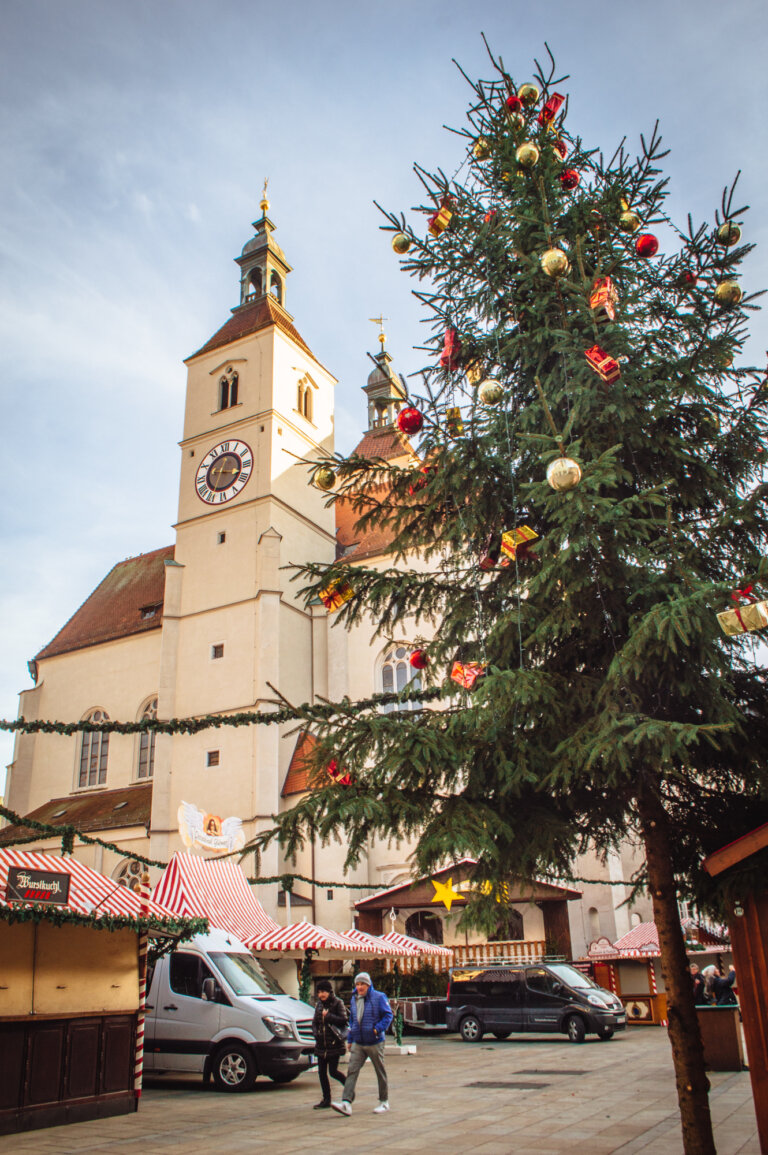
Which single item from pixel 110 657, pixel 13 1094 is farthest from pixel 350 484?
pixel 110 657

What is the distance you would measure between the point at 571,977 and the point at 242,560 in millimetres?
16463

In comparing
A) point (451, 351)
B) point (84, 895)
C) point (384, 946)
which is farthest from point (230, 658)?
point (451, 351)

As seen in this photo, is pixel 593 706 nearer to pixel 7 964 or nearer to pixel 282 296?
pixel 7 964

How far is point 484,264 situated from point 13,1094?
929 cm

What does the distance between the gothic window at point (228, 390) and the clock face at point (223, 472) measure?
1.87m

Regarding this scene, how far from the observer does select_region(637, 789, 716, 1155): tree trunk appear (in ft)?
19.4

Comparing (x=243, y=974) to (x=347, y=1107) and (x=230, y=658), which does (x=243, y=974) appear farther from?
(x=230, y=658)

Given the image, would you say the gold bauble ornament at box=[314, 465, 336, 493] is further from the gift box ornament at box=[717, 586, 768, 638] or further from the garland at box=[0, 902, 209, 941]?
the garland at box=[0, 902, 209, 941]

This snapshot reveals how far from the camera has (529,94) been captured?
25.0ft

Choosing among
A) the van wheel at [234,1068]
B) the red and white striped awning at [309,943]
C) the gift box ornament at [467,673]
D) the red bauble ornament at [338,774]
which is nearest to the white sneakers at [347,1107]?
the van wheel at [234,1068]

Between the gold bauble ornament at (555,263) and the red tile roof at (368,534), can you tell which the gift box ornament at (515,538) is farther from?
the red tile roof at (368,534)

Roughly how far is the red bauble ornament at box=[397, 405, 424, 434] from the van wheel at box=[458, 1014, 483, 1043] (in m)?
15.9

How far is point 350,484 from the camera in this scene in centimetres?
812

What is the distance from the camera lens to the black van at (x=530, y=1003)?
17.2 metres
